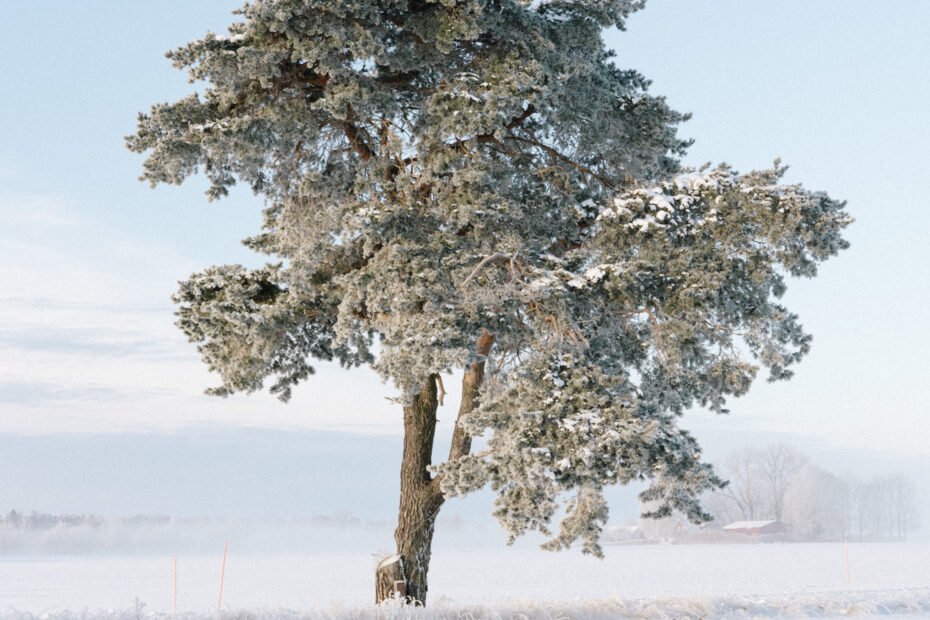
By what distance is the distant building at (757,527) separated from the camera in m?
60.0

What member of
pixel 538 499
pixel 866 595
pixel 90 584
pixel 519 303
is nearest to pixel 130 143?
pixel 519 303

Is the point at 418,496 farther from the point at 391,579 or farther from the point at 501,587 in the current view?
the point at 501,587

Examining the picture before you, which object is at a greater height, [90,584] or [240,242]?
[240,242]

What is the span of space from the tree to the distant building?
173 ft

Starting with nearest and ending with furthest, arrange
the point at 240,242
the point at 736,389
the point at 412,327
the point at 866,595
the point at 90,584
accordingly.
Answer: the point at 412,327 < the point at 736,389 < the point at 240,242 < the point at 866,595 < the point at 90,584

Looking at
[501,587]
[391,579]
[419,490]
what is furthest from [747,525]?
[391,579]

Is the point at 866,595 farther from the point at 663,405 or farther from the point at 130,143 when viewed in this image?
the point at 130,143

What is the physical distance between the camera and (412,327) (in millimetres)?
9906

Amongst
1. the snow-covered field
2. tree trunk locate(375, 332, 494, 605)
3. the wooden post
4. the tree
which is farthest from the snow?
the wooden post

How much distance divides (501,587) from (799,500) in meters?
48.7

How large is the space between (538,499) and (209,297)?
232 inches

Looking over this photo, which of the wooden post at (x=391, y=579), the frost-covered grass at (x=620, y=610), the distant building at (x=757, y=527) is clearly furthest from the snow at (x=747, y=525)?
the wooden post at (x=391, y=579)

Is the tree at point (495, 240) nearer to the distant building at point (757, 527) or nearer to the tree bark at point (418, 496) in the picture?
the tree bark at point (418, 496)

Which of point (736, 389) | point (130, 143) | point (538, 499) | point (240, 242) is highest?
point (130, 143)
